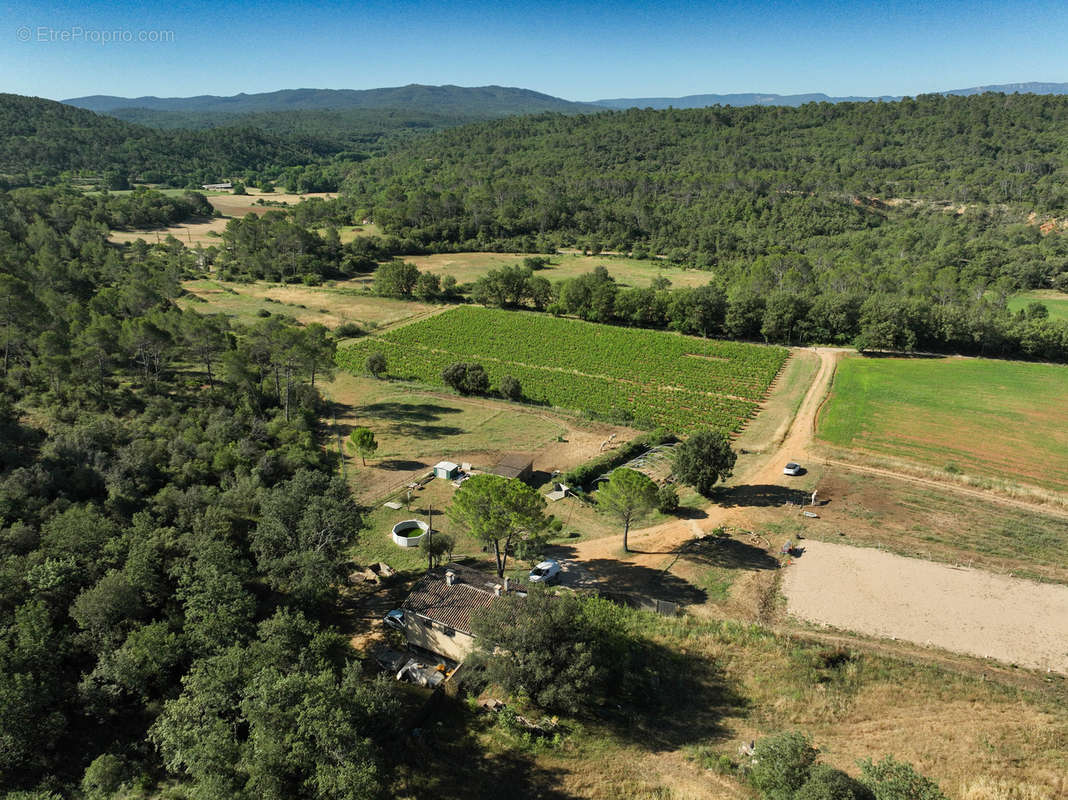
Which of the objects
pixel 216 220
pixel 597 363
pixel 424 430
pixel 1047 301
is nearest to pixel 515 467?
pixel 424 430

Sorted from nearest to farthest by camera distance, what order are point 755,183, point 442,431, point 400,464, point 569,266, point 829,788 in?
point 829,788 < point 400,464 < point 442,431 < point 569,266 < point 755,183

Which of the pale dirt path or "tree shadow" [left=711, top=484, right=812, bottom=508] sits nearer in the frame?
the pale dirt path

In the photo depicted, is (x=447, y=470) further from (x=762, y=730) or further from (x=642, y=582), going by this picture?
(x=762, y=730)

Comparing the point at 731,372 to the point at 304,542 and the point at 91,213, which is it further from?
the point at 91,213

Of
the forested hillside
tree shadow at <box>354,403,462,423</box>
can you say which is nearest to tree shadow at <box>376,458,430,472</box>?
tree shadow at <box>354,403,462,423</box>

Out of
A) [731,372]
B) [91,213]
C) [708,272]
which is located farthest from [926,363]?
[91,213]

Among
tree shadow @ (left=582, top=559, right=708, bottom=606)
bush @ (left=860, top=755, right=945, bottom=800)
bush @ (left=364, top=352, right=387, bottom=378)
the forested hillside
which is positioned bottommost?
tree shadow @ (left=582, top=559, right=708, bottom=606)

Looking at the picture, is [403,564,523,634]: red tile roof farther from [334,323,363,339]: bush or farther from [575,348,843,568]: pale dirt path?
[334,323,363,339]: bush

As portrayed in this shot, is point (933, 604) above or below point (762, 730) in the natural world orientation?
below
